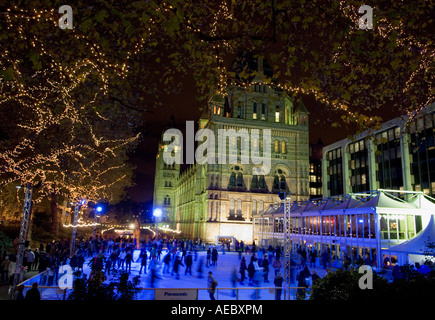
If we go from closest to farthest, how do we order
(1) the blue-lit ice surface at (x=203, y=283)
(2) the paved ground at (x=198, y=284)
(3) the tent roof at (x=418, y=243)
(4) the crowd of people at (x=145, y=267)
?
(2) the paved ground at (x=198, y=284)
(1) the blue-lit ice surface at (x=203, y=283)
(4) the crowd of people at (x=145, y=267)
(3) the tent roof at (x=418, y=243)

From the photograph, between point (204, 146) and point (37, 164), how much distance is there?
3345 centimetres

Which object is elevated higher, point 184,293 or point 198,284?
point 184,293

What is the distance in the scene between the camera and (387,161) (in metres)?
42.3

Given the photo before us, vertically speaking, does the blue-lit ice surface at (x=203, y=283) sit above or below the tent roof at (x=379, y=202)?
below

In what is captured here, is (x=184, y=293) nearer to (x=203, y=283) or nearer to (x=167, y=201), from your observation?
(x=203, y=283)

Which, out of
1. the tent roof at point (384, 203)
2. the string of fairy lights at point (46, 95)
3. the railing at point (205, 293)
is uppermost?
the string of fairy lights at point (46, 95)

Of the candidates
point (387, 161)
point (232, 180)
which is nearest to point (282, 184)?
point (232, 180)

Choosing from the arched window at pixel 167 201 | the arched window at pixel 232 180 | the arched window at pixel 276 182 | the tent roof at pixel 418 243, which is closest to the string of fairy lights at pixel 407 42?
the tent roof at pixel 418 243

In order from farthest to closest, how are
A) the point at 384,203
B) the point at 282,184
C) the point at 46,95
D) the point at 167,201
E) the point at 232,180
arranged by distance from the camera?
1. the point at 167,201
2. the point at 282,184
3. the point at 232,180
4. the point at 384,203
5. the point at 46,95

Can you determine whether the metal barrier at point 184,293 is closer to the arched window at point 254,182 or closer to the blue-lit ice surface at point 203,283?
the blue-lit ice surface at point 203,283

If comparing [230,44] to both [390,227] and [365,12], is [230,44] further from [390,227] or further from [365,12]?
[390,227]

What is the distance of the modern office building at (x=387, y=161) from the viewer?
35.9 metres

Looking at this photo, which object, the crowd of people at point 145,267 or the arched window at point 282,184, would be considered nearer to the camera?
the crowd of people at point 145,267

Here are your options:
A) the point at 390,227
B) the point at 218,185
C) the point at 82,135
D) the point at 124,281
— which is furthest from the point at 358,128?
the point at 218,185
